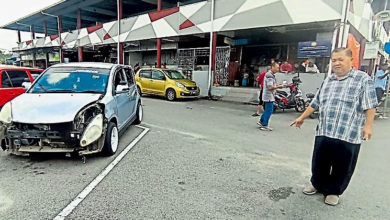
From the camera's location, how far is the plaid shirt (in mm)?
2578

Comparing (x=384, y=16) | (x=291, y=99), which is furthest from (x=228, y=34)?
(x=384, y=16)

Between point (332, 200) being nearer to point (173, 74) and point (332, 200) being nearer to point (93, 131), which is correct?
point (93, 131)

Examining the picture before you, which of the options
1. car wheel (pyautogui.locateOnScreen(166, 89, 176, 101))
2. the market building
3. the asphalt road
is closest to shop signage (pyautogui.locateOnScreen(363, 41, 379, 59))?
the market building

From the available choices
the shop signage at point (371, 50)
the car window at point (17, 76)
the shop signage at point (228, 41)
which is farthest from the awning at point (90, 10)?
the car window at point (17, 76)

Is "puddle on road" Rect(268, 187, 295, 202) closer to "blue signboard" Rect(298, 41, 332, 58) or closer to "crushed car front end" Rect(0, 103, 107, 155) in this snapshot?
"crushed car front end" Rect(0, 103, 107, 155)

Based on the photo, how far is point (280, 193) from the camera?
3.08 meters

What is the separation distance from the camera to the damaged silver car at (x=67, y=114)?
11.3ft

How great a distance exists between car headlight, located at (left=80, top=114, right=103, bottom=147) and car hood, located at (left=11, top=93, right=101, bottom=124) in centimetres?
27

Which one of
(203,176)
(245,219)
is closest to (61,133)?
(203,176)

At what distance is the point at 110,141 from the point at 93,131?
0.51 metres

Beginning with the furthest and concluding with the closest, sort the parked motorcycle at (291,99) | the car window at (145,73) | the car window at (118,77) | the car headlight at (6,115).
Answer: the car window at (145,73) → the parked motorcycle at (291,99) → the car window at (118,77) → the car headlight at (6,115)

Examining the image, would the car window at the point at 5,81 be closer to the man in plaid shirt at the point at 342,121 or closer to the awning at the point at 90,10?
the man in plaid shirt at the point at 342,121

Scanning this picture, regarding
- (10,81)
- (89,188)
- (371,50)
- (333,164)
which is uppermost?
(371,50)

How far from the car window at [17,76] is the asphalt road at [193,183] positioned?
3.04m
